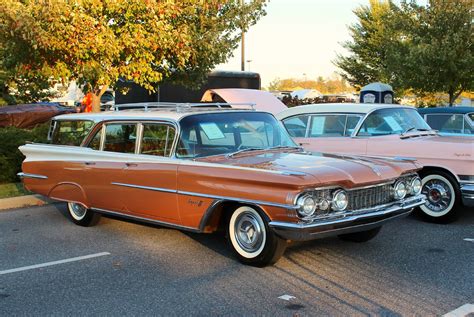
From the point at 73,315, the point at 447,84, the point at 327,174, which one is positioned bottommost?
the point at 73,315

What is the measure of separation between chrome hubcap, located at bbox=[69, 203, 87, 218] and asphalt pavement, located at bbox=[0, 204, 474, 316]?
0.92 ft

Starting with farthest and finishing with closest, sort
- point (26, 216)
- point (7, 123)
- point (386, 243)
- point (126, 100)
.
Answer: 1. point (126, 100)
2. point (7, 123)
3. point (26, 216)
4. point (386, 243)

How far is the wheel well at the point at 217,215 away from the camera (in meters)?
5.43

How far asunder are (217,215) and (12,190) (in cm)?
526

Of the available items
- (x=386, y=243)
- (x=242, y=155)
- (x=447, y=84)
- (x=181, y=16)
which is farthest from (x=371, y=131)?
(x=447, y=84)

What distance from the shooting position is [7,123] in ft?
59.9

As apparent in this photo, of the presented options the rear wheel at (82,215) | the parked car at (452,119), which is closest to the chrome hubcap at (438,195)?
the parked car at (452,119)

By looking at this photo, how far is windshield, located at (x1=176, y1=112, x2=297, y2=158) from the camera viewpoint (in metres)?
5.96

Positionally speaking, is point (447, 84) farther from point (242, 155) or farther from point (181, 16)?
point (242, 155)

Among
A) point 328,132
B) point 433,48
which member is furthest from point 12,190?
point 433,48

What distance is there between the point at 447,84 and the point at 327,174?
1582 cm

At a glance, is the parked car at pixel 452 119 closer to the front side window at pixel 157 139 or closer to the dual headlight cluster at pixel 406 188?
the dual headlight cluster at pixel 406 188

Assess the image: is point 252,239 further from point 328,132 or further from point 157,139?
point 328,132

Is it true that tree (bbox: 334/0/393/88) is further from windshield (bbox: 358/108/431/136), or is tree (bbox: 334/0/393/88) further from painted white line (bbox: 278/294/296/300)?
painted white line (bbox: 278/294/296/300)
